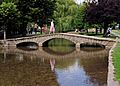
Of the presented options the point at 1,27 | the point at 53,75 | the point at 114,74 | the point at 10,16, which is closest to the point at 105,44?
the point at 10,16

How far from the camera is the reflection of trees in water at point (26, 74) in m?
21.4

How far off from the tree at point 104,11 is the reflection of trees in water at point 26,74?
20.6 metres

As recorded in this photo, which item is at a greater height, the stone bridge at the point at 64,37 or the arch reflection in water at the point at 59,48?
the stone bridge at the point at 64,37

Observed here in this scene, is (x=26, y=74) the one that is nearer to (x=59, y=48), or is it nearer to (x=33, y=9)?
(x=59, y=48)

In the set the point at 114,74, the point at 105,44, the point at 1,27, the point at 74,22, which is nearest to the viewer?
the point at 114,74

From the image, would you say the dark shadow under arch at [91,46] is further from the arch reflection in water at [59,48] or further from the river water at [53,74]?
the river water at [53,74]

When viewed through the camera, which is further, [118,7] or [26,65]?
[118,7]

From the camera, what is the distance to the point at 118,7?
164ft

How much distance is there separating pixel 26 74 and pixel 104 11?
2766 cm

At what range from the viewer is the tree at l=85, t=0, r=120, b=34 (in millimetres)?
49750

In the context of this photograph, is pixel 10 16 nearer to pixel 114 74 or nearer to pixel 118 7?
pixel 118 7

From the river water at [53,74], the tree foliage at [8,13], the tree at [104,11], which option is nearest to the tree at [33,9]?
the tree foliage at [8,13]

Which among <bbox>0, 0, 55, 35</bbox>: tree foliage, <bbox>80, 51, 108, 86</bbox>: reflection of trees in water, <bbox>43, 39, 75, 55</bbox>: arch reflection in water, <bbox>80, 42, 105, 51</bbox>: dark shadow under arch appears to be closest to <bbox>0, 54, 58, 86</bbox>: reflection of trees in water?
<bbox>80, 51, 108, 86</bbox>: reflection of trees in water

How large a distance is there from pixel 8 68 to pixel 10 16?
24.2m
